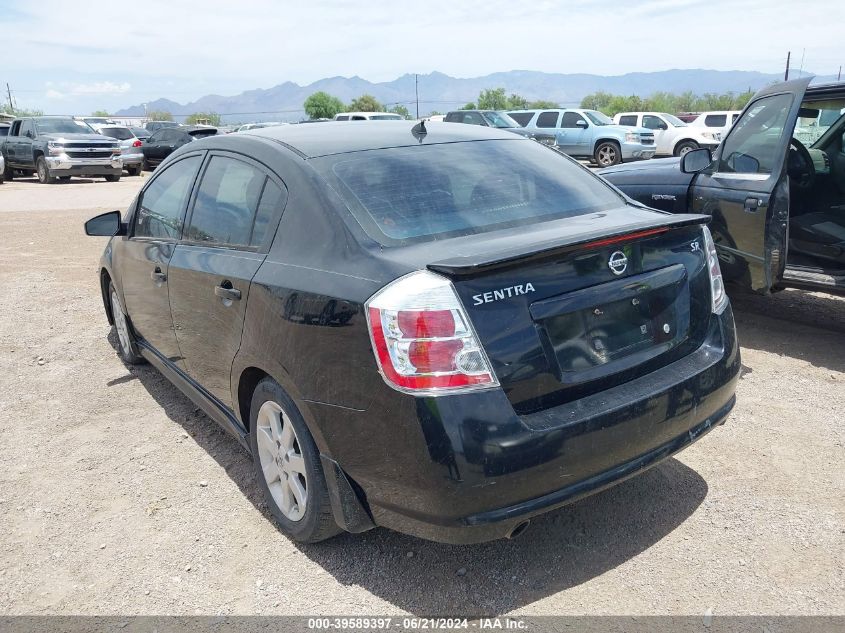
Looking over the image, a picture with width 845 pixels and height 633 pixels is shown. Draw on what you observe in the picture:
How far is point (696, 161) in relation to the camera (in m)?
5.39

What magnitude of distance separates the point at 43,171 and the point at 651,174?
20924 mm

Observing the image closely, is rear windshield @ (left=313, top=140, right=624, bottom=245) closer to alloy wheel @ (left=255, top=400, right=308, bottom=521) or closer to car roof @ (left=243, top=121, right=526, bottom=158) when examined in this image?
car roof @ (left=243, top=121, right=526, bottom=158)

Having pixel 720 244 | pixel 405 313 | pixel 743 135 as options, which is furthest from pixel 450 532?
pixel 743 135

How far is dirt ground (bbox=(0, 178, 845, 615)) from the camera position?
2.71m

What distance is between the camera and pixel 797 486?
336cm

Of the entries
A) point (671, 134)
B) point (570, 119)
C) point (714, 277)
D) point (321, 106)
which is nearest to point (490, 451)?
point (714, 277)

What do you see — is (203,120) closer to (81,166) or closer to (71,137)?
(71,137)

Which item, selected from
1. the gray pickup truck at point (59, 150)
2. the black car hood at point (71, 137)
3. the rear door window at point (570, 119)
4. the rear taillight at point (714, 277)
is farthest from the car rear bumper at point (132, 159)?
the rear taillight at point (714, 277)

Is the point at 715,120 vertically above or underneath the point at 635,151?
above

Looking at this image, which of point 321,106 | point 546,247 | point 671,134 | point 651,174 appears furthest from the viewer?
point 321,106

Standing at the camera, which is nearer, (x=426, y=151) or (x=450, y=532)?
(x=450, y=532)

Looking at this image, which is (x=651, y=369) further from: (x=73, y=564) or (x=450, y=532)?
(x=73, y=564)

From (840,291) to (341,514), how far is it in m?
3.94

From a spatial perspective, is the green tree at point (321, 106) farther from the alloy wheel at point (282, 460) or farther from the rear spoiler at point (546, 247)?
the rear spoiler at point (546, 247)
